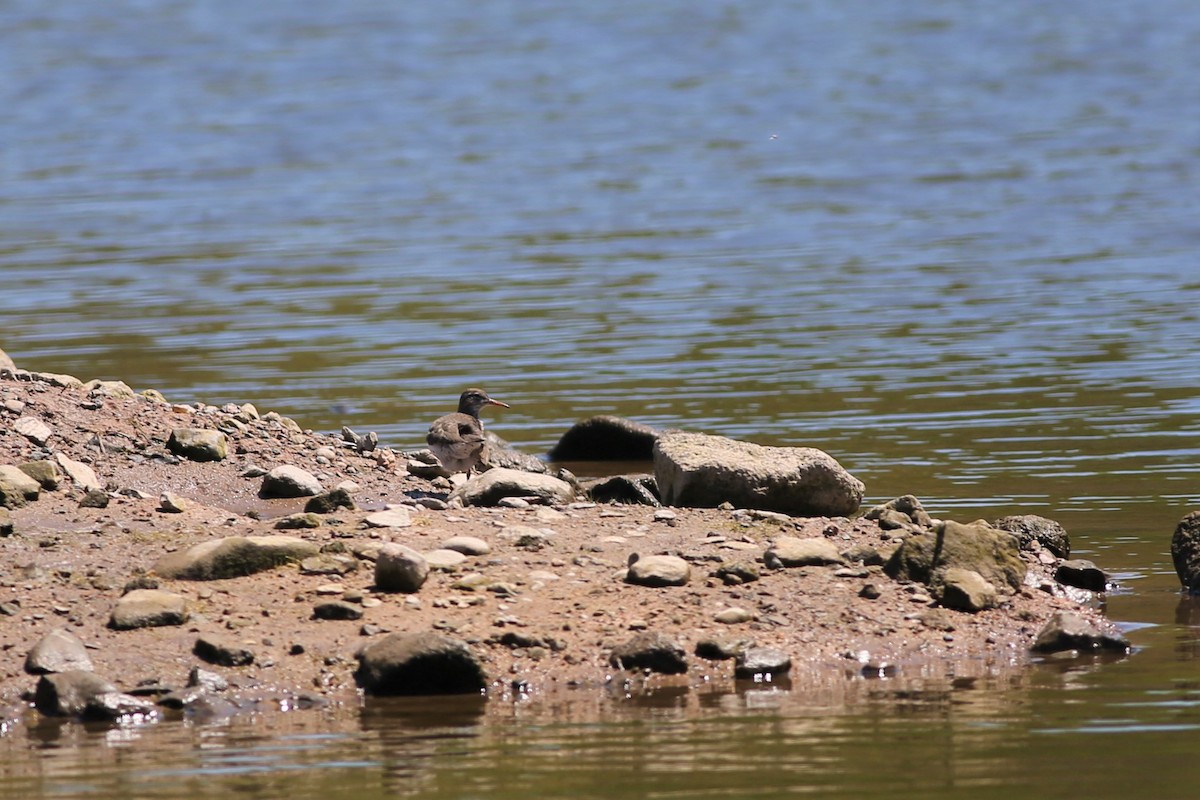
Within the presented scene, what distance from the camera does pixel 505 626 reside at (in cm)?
986

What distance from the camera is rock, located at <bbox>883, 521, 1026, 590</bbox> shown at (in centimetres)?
1062

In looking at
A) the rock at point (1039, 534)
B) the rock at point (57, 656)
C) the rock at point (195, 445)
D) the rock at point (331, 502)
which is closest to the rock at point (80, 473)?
the rock at point (195, 445)

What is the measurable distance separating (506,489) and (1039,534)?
3165mm

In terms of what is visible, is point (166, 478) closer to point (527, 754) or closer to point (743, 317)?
point (527, 754)

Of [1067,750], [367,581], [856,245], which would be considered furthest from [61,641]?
[856,245]

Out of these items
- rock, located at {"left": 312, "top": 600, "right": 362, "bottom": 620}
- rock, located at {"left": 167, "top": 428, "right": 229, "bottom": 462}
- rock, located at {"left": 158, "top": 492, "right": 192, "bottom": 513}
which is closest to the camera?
rock, located at {"left": 312, "top": 600, "right": 362, "bottom": 620}

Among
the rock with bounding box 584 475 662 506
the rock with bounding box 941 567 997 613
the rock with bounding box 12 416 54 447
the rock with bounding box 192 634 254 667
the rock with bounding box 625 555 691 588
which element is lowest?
the rock with bounding box 192 634 254 667

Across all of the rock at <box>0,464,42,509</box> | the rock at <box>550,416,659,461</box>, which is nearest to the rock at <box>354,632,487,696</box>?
the rock at <box>0,464,42,509</box>

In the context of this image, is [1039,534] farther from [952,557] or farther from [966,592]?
[966,592]

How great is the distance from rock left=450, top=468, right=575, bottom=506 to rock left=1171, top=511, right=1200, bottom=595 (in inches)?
141

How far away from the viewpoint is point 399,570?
1006cm

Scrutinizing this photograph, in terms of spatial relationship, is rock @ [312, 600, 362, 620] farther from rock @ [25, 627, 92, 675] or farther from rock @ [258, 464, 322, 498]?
rock @ [258, 464, 322, 498]

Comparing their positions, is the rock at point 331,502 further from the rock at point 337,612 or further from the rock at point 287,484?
the rock at point 337,612

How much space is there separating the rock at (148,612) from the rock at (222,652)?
9.8 inches
